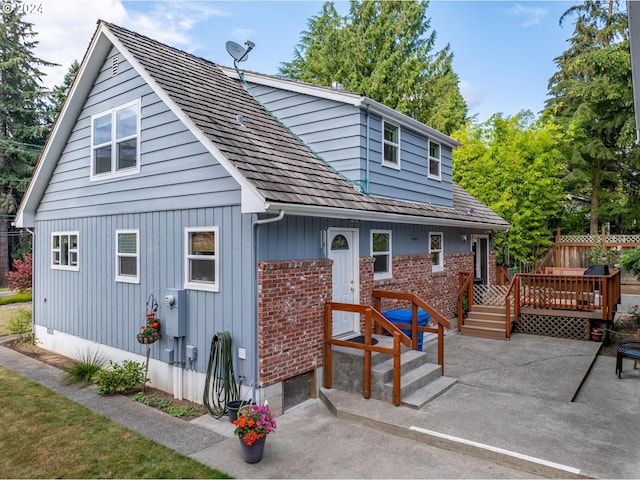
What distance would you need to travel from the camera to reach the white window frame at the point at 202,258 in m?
6.63

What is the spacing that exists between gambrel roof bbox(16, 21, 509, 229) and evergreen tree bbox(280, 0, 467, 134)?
13456 mm

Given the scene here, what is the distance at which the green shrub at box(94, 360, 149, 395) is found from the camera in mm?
7383

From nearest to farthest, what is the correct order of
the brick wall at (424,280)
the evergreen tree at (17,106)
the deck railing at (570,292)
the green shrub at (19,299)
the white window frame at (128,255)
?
the white window frame at (128,255), the brick wall at (424,280), the deck railing at (570,292), the green shrub at (19,299), the evergreen tree at (17,106)

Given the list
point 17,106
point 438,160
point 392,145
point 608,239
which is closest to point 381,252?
point 392,145

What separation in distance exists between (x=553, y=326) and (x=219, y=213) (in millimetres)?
9278

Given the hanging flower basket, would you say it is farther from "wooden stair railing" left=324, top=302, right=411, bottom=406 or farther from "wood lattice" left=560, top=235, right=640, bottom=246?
"wood lattice" left=560, top=235, right=640, bottom=246

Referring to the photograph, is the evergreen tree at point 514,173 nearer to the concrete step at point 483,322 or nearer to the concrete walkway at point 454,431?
the concrete step at point 483,322

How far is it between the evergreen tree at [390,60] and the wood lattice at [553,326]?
13897 mm

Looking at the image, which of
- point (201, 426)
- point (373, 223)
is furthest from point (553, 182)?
point (201, 426)

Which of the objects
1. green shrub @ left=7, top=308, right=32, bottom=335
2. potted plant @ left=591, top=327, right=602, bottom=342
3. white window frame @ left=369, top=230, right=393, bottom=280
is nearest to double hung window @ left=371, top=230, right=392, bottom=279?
white window frame @ left=369, top=230, right=393, bottom=280

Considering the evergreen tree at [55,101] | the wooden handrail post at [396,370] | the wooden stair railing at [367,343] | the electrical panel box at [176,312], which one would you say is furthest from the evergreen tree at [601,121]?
the evergreen tree at [55,101]

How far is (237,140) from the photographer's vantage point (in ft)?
22.9

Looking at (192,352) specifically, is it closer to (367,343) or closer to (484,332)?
(367,343)

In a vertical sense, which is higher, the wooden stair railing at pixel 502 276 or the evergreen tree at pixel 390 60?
the evergreen tree at pixel 390 60
